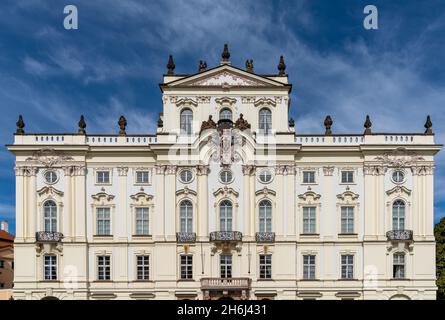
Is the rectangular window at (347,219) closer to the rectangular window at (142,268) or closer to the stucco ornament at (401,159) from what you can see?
the stucco ornament at (401,159)

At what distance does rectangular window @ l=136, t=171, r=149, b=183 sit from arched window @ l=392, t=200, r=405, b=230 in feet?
70.0

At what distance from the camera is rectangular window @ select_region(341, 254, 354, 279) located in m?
38.6

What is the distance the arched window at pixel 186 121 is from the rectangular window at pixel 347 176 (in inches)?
543

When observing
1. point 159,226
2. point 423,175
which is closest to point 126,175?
point 159,226

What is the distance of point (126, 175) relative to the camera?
39.4 metres

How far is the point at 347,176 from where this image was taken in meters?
39.4

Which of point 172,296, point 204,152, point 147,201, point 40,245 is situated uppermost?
point 204,152

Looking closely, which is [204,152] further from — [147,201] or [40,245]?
[40,245]

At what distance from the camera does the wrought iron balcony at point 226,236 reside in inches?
1494

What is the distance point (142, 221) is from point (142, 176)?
3.88 metres

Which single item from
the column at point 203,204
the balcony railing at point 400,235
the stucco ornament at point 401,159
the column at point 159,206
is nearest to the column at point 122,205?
the column at point 159,206

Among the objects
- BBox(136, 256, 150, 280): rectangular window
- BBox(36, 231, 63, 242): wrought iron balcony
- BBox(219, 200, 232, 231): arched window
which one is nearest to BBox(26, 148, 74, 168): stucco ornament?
BBox(36, 231, 63, 242): wrought iron balcony

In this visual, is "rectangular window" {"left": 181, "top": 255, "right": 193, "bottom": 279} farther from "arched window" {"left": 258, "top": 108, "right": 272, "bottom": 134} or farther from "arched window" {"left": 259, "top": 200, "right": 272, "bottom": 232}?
"arched window" {"left": 258, "top": 108, "right": 272, "bottom": 134}
